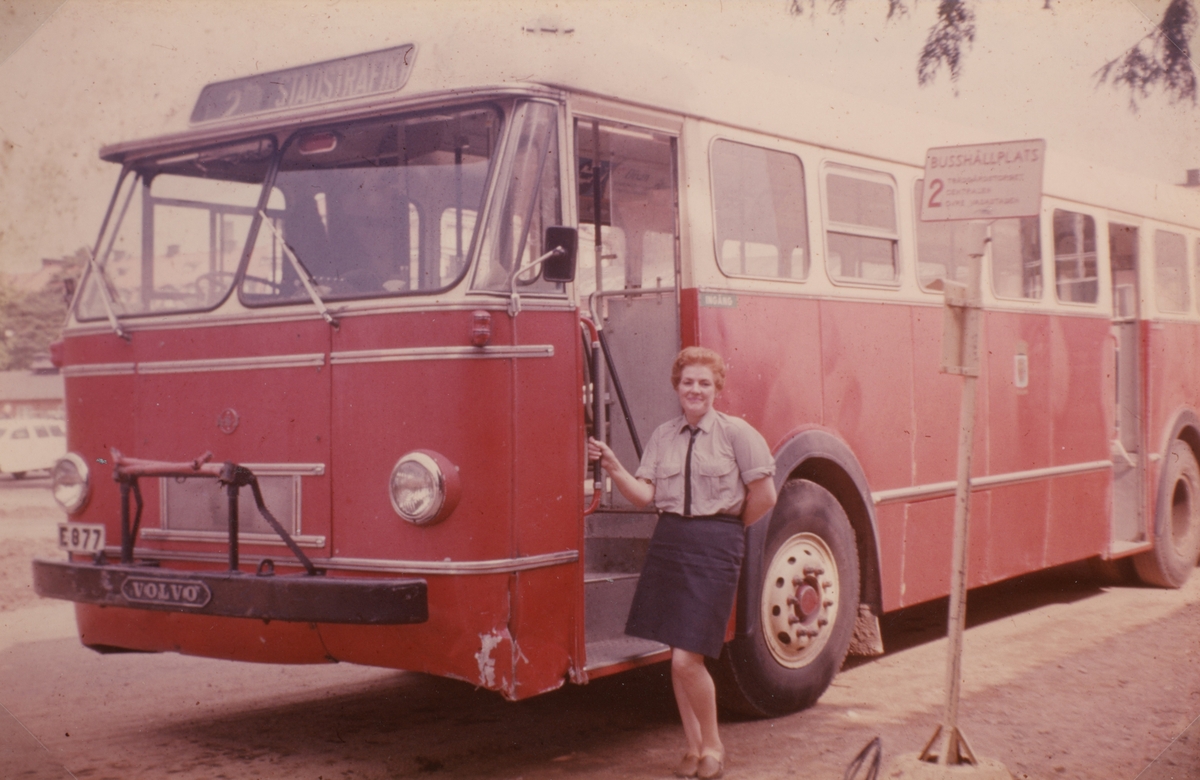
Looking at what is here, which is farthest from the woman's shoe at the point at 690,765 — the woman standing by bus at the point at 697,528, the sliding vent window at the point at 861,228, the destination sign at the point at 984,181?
the sliding vent window at the point at 861,228

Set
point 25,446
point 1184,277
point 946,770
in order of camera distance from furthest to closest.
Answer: point 25,446, point 1184,277, point 946,770

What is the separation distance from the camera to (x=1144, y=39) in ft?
26.1

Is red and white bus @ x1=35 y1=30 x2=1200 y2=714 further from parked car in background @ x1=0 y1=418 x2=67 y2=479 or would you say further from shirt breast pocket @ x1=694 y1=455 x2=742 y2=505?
parked car in background @ x1=0 y1=418 x2=67 y2=479

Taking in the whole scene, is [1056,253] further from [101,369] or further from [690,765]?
[101,369]

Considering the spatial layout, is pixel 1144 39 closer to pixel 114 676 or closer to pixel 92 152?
pixel 92 152

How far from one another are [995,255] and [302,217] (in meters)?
4.85

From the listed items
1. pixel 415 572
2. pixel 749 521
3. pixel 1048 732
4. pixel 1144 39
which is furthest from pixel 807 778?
pixel 1144 39

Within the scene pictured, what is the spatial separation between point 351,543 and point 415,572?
331 millimetres

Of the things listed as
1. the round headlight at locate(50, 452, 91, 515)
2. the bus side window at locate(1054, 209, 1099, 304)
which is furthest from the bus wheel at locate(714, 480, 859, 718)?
the bus side window at locate(1054, 209, 1099, 304)

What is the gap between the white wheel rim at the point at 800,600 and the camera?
6.31m

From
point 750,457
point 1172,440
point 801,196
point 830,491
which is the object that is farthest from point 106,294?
point 1172,440

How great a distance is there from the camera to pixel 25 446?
84.2ft

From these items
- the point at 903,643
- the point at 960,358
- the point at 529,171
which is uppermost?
the point at 529,171

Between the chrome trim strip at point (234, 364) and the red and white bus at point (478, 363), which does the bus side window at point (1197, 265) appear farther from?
the chrome trim strip at point (234, 364)
